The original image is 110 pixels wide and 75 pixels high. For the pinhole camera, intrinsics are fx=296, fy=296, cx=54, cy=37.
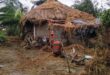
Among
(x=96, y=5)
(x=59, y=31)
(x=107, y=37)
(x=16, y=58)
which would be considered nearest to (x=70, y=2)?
(x=96, y=5)

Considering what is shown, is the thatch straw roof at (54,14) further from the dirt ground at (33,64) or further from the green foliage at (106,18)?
the green foliage at (106,18)

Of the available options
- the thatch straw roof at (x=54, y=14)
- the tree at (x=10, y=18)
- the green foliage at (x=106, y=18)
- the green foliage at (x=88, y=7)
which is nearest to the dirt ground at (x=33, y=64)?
the thatch straw roof at (x=54, y=14)

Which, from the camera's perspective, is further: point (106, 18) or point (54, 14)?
point (54, 14)

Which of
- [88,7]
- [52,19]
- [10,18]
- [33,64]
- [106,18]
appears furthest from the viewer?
[88,7]

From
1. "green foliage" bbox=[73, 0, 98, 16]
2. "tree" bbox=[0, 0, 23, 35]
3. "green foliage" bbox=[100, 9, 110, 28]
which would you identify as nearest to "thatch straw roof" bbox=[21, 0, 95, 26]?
"tree" bbox=[0, 0, 23, 35]

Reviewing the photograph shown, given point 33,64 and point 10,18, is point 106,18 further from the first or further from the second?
point 10,18

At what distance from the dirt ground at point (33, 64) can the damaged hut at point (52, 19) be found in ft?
8.74

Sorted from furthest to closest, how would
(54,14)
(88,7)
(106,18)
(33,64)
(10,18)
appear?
(88,7), (10,18), (54,14), (106,18), (33,64)

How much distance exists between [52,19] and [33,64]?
721cm

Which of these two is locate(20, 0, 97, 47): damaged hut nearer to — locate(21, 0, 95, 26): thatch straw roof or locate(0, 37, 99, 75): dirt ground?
locate(21, 0, 95, 26): thatch straw roof

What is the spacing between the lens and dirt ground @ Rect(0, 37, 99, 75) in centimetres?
1313

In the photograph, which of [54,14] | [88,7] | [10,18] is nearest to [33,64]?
[54,14]

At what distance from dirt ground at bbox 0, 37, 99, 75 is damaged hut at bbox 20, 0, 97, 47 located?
8.74 feet

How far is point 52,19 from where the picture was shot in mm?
21656
